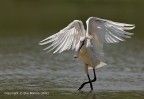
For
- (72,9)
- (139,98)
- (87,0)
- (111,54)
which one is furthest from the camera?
(87,0)

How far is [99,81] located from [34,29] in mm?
14875

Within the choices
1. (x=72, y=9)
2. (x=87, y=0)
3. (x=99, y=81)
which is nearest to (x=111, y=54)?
(x=99, y=81)

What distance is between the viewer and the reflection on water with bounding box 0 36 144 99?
1521 centimetres

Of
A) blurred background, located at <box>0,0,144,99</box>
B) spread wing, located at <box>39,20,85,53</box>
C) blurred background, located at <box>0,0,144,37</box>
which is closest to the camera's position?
spread wing, located at <box>39,20,85,53</box>

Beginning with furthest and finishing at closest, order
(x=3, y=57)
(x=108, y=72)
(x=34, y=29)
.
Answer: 1. (x=34, y=29)
2. (x=3, y=57)
3. (x=108, y=72)

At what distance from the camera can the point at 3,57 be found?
20.7 meters

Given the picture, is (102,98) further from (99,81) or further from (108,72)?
(108,72)

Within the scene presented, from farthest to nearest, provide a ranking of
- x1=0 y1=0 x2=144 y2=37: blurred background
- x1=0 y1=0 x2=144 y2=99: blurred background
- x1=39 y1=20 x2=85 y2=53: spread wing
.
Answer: x1=0 y1=0 x2=144 y2=37: blurred background → x1=0 y1=0 x2=144 y2=99: blurred background → x1=39 y1=20 x2=85 y2=53: spread wing

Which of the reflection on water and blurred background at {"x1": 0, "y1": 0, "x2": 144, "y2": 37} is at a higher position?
blurred background at {"x1": 0, "y1": 0, "x2": 144, "y2": 37}

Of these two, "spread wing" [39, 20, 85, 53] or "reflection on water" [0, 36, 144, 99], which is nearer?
"spread wing" [39, 20, 85, 53]

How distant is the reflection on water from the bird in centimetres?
89

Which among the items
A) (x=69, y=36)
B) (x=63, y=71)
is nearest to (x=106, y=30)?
(x=69, y=36)

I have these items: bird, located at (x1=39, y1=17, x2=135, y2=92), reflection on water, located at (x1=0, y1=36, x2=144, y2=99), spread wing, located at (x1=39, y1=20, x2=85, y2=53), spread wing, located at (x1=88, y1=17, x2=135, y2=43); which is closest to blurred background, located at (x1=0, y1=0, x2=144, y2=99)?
reflection on water, located at (x1=0, y1=36, x2=144, y2=99)

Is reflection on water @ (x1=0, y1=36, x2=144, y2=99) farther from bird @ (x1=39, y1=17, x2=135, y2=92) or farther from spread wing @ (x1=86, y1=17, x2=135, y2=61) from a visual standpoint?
spread wing @ (x1=86, y1=17, x2=135, y2=61)
